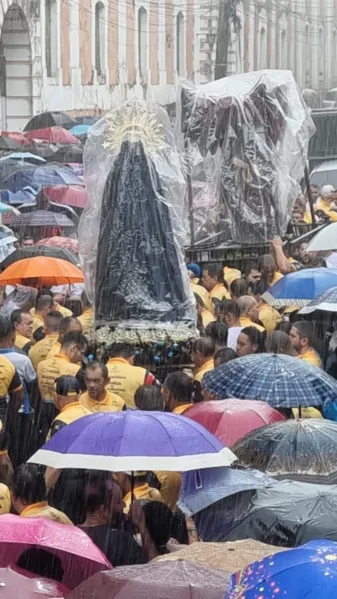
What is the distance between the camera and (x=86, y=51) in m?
39.2

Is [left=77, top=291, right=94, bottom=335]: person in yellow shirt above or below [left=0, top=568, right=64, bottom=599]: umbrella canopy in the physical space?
below

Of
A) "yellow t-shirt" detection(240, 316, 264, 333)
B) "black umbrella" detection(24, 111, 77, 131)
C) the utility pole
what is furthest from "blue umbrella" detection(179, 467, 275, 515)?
the utility pole

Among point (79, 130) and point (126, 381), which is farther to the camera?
point (79, 130)

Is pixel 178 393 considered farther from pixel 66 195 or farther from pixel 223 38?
pixel 223 38

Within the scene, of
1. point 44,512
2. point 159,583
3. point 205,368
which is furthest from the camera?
point 205,368

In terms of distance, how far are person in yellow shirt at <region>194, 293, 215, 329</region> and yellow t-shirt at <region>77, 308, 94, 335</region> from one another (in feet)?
2.65

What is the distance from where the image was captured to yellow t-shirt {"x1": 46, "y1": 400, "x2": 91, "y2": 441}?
309 inches

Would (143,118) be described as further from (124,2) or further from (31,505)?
(124,2)

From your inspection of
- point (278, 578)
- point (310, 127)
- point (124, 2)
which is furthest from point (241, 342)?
point (124, 2)

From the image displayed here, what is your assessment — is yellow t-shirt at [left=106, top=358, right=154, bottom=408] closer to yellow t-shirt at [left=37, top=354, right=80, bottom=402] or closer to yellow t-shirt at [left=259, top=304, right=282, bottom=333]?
yellow t-shirt at [left=37, top=354, right=80, bottom=402]

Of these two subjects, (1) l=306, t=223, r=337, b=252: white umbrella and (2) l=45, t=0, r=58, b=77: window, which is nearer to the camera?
(1) l=306, t=223, r=337, b=252: white umbrella

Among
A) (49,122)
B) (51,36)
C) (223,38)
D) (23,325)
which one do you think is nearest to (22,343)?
(23,325)

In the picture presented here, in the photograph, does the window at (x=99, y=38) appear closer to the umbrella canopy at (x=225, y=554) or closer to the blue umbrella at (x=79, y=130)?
the blue umbrella at (x=79, y=130)

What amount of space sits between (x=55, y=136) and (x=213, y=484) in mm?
20897
